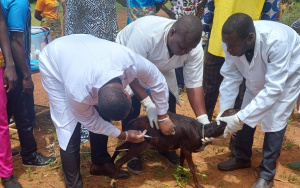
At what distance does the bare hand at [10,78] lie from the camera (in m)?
3.70

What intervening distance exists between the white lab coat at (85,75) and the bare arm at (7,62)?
0.41 metres

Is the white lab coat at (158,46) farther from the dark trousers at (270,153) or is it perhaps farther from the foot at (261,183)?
the foot at (261,183)

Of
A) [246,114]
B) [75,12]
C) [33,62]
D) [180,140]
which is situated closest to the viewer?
[246,114]

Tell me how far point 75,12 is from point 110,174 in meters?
1.94

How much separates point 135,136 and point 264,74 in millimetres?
1396

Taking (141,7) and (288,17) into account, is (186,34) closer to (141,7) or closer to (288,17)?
(141,7)

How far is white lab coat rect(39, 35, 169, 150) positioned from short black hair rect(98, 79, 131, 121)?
0.12 meters

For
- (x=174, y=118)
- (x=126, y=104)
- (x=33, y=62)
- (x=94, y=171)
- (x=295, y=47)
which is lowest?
(x=94, y=171)

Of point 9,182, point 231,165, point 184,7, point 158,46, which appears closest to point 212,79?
point 231,165

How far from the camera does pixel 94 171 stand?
14.0 ft

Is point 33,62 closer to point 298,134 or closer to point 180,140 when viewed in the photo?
point 180,140

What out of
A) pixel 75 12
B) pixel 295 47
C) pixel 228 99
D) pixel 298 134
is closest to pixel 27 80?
pixel 75 12

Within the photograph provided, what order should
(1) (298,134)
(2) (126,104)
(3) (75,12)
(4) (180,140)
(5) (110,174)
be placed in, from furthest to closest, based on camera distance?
(1) (298,134)
(3) (75,12)
(5) (110,174)
(4) (180,140)
(2) (126,104)

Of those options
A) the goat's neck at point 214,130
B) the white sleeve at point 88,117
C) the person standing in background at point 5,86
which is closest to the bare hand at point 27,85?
the person standing in background at point 5,86
